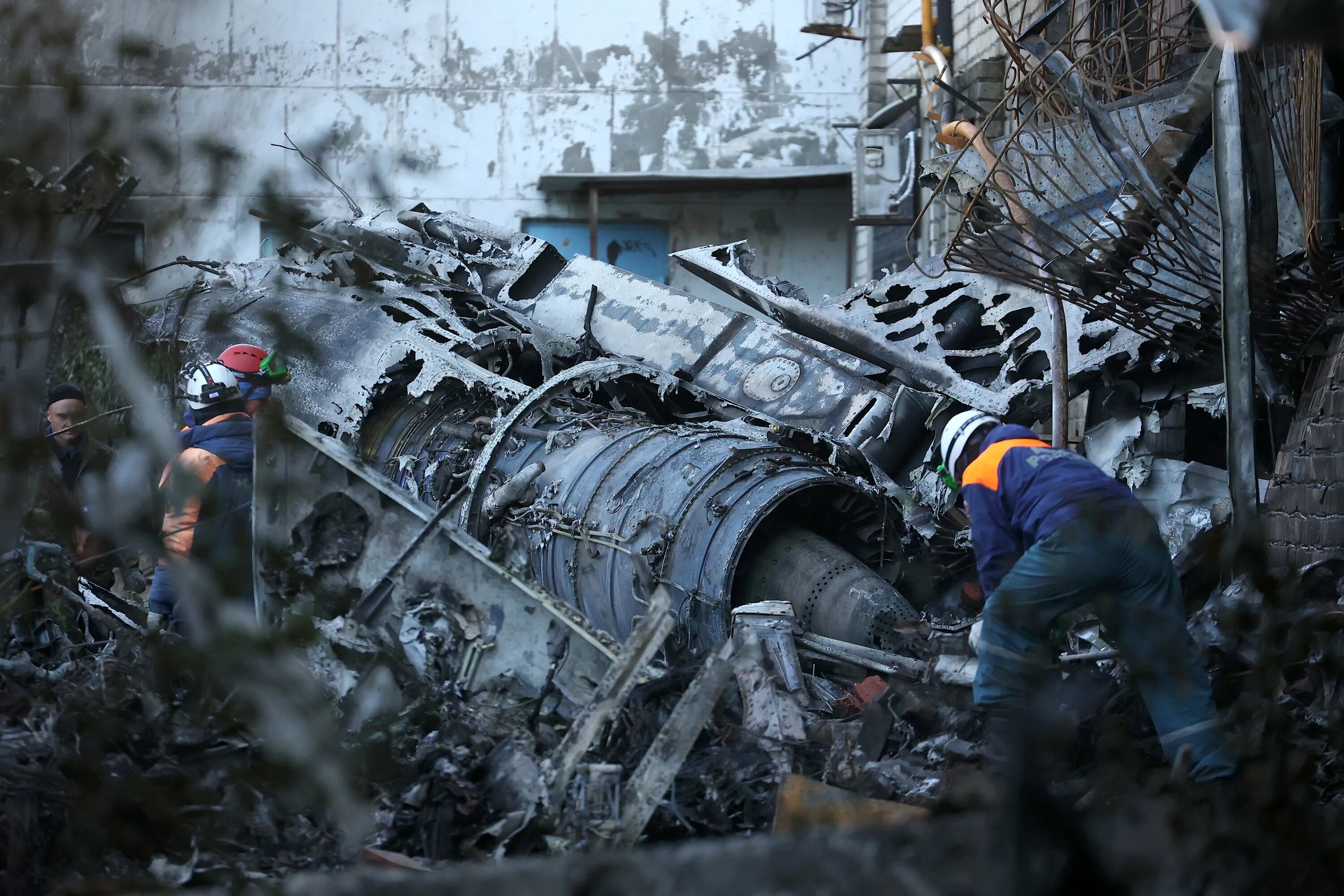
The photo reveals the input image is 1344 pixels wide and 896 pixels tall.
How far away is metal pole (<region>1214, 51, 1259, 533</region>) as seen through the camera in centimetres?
449

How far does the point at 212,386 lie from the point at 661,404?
9.94 feet

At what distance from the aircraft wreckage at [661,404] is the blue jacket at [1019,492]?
1268 mm

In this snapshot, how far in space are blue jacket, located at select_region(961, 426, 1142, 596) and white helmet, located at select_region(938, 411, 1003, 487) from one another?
0.18 feet

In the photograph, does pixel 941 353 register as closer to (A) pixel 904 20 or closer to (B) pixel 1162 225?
(B) pixel 1162 225

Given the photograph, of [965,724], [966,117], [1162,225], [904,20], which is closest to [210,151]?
[965,724]

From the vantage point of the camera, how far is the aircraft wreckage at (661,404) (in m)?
5.65

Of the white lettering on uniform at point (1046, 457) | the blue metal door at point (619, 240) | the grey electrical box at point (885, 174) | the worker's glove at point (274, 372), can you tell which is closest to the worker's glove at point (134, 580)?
the worker's glove at point (274, 372)

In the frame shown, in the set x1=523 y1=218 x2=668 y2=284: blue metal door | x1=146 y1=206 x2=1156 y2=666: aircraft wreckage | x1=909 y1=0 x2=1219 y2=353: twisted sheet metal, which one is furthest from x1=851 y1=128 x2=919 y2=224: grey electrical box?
x1=909 y1=0 x2=1219 y2=353: twisted sheet metal

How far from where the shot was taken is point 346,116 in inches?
560

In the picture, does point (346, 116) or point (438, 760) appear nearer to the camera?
point (438, 760)

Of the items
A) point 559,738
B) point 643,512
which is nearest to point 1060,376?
point 643,512

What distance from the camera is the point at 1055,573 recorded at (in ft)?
13.0

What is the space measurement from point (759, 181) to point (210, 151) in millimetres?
12693

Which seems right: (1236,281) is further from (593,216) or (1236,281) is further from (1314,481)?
(593,216)
